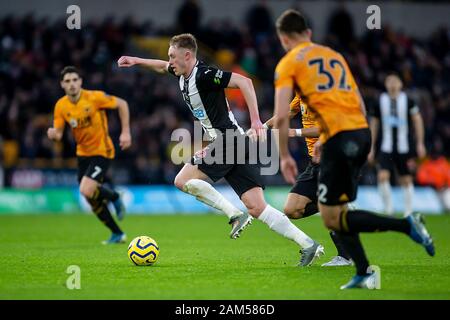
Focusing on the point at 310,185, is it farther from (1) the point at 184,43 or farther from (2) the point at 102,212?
(2) the point at 102,212

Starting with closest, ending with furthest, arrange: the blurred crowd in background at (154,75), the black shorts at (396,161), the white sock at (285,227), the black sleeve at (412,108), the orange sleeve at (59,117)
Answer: the white sock at (285,227)
the orange sleeve at (59,117)
the black sleeve at (412,108)
the black shorts at (396,161)
the blurred crowd in background at (154,75)

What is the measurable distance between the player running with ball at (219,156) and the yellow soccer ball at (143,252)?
2.47ft

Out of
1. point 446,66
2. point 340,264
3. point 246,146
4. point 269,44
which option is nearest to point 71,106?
point 246,146

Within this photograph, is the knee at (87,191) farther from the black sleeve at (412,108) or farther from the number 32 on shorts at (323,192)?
the black sleeve at (412,108)

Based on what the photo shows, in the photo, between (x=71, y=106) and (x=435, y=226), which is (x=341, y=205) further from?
(x=435, y=226)

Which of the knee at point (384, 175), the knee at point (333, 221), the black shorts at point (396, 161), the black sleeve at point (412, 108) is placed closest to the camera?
the knee at point (333, 221)

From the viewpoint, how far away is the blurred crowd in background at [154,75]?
70.9 feet

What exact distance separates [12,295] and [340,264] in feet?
12.7

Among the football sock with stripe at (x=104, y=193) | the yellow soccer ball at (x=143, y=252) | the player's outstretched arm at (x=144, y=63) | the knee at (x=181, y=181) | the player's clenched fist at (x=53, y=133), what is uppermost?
the player's outstretched arm at (x=144, y=63)

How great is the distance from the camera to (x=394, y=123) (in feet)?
55.3

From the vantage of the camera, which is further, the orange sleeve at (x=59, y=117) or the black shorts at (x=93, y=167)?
the orange sleeve at (x=59, y=117)

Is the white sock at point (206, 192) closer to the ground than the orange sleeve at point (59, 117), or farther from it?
closer to the ground

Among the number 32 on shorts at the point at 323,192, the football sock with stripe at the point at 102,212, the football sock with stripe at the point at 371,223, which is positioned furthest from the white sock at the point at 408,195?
the number 32 on shorts at the point at 323,192

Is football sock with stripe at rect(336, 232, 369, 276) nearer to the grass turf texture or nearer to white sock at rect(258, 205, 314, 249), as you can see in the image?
the grass turf texture
